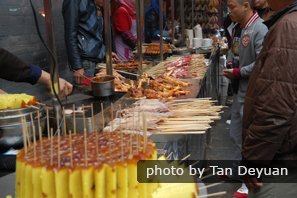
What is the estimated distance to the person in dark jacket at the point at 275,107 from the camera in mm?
2224

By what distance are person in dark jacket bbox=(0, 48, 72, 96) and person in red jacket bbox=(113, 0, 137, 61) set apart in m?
4.75

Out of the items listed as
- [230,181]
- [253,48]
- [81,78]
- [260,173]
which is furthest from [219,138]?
[260,173]

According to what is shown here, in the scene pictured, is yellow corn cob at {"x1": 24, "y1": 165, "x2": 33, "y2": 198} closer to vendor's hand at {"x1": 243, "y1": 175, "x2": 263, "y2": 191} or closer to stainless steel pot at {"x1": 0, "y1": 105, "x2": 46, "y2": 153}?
stainless steel pot at {"x1": 0, "y1": 105, "x2": 46, "y2": 153}

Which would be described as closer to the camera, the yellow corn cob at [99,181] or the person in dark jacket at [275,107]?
the yellow corn cob at [99,181]

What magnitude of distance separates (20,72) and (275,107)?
5.95 feet

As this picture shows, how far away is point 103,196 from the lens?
118 cm

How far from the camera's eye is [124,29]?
24.8 feet

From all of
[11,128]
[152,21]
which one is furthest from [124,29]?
[11,128]

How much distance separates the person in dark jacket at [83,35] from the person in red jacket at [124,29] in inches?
66.9

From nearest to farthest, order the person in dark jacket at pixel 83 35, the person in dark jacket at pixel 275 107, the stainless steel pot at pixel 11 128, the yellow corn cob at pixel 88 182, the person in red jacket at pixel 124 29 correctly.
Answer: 1. the yellow corn cob at pixel 88 182
2. the stainless steel pot at pixel 11 128
3. the person in dark jacket at pixel 275 107
4. the person in dark jacket at pixel 83 35
5. the person in red jacket at pixel 124 29

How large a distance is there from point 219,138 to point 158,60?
69.5 inches

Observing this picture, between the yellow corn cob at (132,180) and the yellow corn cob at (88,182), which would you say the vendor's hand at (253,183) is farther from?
the yellow corn cob at (88,182)

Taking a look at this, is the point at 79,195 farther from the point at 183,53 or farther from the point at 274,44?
the point at 183,53

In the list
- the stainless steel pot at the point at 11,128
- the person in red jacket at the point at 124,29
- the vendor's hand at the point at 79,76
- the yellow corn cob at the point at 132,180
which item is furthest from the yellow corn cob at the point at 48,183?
the person in red jacket at the point at 124,29
